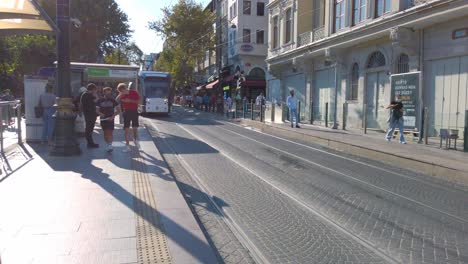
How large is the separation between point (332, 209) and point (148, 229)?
2.93 metres

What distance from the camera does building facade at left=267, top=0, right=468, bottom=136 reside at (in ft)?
52.2

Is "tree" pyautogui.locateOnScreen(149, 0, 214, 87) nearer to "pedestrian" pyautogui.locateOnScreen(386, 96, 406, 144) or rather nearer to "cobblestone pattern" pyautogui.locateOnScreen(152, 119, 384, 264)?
"pedestrian" pyautogui.locateOnScreen(386, 96, 406, 144)

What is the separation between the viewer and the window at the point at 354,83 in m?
23.1

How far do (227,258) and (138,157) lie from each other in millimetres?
6400

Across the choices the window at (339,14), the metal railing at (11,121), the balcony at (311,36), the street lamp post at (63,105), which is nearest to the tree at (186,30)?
the balcony at (311,36)

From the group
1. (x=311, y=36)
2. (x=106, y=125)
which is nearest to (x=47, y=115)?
(x=106, y=125)

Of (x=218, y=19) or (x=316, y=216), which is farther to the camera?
(x=218, y=19)

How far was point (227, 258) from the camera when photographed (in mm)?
4797

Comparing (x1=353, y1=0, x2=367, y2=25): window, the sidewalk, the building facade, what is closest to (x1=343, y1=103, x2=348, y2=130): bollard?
the building facade

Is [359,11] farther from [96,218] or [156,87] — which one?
[96,218]

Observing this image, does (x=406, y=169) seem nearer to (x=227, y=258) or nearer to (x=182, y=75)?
(x=227, y=258)

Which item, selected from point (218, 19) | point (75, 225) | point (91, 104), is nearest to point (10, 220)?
point (75, 225)

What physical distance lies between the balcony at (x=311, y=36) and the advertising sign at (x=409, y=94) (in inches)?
407

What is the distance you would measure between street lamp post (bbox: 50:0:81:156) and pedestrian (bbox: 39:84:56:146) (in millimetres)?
2199
